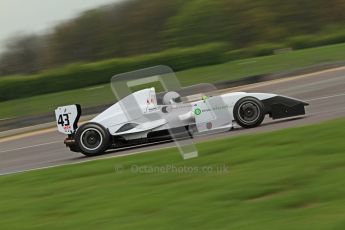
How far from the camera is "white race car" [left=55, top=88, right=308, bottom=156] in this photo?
1137 cm

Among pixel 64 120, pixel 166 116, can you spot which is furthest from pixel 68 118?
pixel 166 116

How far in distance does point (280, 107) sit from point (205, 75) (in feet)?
53.7

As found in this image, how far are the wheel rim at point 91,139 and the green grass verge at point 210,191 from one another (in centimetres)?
232

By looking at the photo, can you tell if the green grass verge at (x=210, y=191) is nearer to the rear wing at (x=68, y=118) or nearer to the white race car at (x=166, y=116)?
the white race car at (x=166, y=116)

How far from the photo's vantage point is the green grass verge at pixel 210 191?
5.63 m

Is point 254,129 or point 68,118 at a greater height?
point 68,118

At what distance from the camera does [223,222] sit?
5512mm

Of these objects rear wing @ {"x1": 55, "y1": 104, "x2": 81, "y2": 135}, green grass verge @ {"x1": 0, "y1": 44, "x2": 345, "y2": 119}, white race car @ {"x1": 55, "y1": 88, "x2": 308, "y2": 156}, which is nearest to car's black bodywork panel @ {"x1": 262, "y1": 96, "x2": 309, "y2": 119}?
white race car @ {"x1": 55, "y1": 88, "x2": 308, "y2": 156}

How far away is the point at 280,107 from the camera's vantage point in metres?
11.5

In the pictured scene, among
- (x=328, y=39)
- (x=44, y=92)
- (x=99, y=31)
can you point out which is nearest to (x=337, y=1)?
(x=328, y=39)

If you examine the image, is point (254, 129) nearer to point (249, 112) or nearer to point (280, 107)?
point (249, 112)

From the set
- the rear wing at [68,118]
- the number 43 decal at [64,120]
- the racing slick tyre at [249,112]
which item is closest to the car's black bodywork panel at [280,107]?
the racing slick tyre at [249,112]

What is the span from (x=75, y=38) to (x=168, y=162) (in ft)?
125

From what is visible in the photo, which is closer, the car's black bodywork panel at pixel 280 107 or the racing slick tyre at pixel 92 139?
the car's black bodywork panel at pixel 280 107
